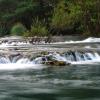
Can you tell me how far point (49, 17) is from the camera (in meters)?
56.0

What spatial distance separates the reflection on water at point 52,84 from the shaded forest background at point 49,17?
62.1ft

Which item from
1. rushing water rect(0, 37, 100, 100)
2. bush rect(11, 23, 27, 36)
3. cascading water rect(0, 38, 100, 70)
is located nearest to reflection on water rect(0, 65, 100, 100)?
rushing water rect(0, 37, 100, 100)

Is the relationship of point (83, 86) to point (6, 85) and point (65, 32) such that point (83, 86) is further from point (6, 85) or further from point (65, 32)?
point (65, 32)

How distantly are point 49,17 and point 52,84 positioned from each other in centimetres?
3651

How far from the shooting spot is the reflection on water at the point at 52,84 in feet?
57.2

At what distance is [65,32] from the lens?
53344 mm

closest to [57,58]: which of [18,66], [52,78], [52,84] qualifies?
[18,66]

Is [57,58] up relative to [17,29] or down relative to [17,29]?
down

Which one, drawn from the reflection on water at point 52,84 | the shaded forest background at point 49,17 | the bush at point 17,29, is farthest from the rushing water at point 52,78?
the bush at point 17,29

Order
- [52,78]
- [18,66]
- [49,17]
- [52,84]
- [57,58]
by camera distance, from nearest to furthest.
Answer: [52,84] → [52,78] → [18,66] → [57,58] → [49,17]

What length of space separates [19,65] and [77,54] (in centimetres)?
417

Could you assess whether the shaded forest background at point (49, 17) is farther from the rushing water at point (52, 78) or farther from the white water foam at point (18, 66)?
the white water foam at point (18, 66)

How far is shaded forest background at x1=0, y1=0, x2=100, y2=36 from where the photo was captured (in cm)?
4819

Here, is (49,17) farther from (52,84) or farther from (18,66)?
(52,84)
